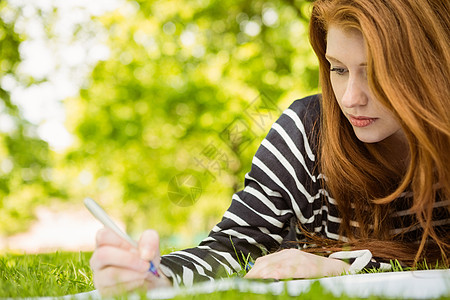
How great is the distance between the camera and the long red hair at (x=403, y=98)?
182 centimetres

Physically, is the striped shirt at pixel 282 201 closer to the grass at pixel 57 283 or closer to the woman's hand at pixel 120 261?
the grass at pixel 57 283

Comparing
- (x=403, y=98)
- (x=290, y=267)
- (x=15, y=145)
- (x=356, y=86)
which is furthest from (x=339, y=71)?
(x=15, y=145)

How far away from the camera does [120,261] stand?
1356mm

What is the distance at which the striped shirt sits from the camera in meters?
2.13

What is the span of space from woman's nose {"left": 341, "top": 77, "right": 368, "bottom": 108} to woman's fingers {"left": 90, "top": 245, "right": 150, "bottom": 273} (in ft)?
3.13

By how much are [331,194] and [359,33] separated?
0.74 meters

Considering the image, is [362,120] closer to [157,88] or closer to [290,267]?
[290,267]

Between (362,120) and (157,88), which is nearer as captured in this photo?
(362,120)

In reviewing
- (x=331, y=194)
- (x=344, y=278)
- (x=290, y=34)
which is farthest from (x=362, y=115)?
(x=290, y=34)

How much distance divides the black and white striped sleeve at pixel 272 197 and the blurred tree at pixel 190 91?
22.7 feet

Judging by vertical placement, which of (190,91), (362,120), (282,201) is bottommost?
(282,201)

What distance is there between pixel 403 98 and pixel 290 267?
28.2 inches

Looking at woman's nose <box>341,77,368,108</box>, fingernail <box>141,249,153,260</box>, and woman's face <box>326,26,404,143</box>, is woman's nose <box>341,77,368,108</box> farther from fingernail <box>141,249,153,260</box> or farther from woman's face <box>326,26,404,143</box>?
fingernail <box>141,249,153,260</box>

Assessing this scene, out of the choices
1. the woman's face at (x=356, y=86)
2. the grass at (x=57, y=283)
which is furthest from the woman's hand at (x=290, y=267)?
the woman's face at (x=356, y=86)
